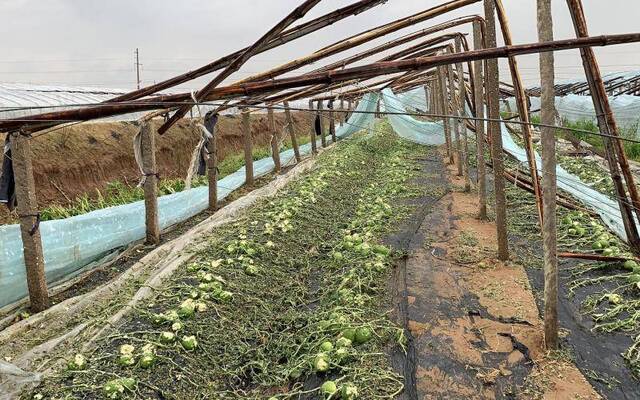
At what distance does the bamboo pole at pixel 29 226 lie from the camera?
5324 millimetres

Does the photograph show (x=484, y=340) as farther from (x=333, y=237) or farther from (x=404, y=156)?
(x=404, y=156)

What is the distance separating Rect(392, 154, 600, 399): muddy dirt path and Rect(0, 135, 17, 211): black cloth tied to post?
15.1 ft

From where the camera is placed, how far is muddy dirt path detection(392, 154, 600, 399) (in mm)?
3562

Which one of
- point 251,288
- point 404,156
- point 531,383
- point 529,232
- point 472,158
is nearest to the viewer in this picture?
point 531,383

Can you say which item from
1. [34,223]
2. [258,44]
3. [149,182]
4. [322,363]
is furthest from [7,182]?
[322,363]

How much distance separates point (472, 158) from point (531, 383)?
36.9 feet

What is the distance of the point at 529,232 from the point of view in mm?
7074

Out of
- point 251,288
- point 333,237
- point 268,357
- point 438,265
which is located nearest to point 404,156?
point 333,237

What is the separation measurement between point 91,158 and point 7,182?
885 centimetres

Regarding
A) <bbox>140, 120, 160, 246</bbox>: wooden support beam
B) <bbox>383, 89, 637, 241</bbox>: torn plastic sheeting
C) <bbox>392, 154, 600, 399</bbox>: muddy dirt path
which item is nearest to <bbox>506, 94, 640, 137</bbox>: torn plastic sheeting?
<bbox>383, 89, 637, 241</bbox>: torn plastic sheeting

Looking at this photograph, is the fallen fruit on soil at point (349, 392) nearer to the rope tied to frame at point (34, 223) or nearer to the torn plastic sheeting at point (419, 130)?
the rope tied to frame at point (34, 223)

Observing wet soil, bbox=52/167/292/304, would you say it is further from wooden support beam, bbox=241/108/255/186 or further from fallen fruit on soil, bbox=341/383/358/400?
fallen fruit on soil, bbox=341/383/358/400

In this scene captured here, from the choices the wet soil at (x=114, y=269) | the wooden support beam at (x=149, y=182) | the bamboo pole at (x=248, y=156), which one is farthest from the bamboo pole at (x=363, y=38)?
the bamboo pole at (x=248, y=156)

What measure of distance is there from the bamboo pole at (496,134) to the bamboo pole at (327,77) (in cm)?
243
